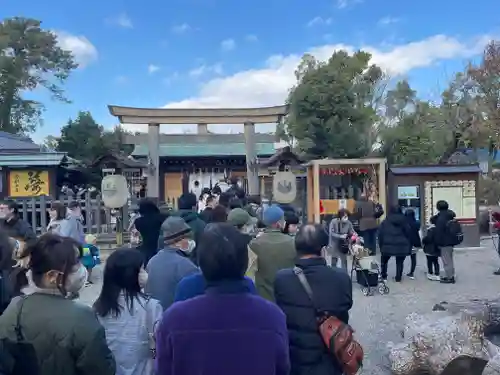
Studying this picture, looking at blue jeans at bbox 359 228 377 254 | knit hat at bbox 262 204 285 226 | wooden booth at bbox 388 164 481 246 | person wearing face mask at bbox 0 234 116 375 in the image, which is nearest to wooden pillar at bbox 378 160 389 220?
wooden booth at bbox 388 164 481 246

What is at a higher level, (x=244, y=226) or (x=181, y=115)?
(x=181, y=115)

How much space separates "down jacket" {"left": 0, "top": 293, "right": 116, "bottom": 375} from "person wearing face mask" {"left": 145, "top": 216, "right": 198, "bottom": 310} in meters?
1.32

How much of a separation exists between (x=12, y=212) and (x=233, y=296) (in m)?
4.80

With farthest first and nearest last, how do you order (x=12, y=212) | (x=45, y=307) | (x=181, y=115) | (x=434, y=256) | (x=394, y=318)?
(x=181, y=115) → (x=434, y=256) → (x=394, y=318) → (x=12, y=212) → (x=45, y=307)

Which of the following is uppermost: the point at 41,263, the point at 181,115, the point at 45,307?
the point at 181,115

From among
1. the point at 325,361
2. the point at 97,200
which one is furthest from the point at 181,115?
the point at 325,361

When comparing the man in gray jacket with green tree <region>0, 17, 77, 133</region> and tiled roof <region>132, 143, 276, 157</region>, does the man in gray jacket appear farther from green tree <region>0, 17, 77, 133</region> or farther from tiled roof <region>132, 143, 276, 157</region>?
green tree <region>0, 17, 77, 133</region>

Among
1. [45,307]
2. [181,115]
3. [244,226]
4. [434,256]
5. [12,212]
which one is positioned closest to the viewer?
[45,307]

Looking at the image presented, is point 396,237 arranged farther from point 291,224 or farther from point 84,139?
point 84,139

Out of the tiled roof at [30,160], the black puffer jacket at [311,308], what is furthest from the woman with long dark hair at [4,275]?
the tiled roof at [30,160]

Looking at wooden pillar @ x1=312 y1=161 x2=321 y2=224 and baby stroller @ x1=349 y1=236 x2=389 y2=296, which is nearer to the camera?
baby stroller @ x1=349 y1=236 x2=389 y2=296

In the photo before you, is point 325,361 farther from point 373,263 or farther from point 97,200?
point 97,200

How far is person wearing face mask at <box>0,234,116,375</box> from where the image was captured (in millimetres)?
2193

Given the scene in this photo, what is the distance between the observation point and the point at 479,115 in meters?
22.5
